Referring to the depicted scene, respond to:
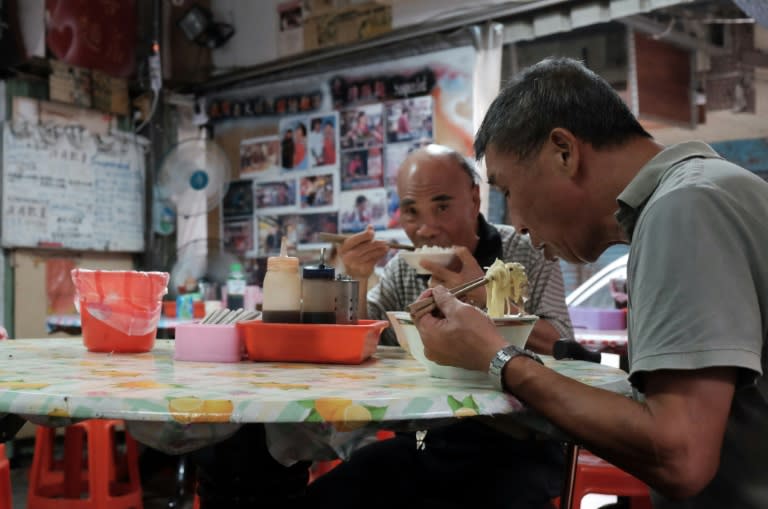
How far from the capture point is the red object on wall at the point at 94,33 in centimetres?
559

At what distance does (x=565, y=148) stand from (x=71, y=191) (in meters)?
5.15

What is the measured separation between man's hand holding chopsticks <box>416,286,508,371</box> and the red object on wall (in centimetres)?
520

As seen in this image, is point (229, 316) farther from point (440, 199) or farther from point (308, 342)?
point (440, 199)

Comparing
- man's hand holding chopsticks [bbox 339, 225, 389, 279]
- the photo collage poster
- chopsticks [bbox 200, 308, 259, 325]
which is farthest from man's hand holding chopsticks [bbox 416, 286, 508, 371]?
the photo collage poster

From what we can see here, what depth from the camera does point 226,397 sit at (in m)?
1.08

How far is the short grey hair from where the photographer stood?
4.30 feet

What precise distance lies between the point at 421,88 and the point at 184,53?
245 centimetres

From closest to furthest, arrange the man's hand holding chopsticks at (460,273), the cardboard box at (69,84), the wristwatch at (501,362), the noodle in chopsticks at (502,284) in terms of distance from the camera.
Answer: the wristwatch at (501,362) < the noodle in chopsticks at (502,284) < the man's hand holding chopsticks at (460,273) < the cardboard box at (69,84)

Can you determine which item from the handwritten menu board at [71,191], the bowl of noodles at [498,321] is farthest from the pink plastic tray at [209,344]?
the handwritten menu board at [71,191]

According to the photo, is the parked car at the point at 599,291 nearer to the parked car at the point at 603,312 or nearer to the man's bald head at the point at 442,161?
the parked car at the point at 603,312

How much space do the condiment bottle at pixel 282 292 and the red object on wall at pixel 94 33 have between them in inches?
183

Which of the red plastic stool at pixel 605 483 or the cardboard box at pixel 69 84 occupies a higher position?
the cardboard box at pixel 69 84

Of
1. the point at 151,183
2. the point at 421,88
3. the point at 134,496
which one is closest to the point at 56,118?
the point at 151,183

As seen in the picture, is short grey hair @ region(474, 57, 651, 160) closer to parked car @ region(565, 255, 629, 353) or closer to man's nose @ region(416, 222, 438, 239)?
man's nose @ region(416, 222, 438, 239)
